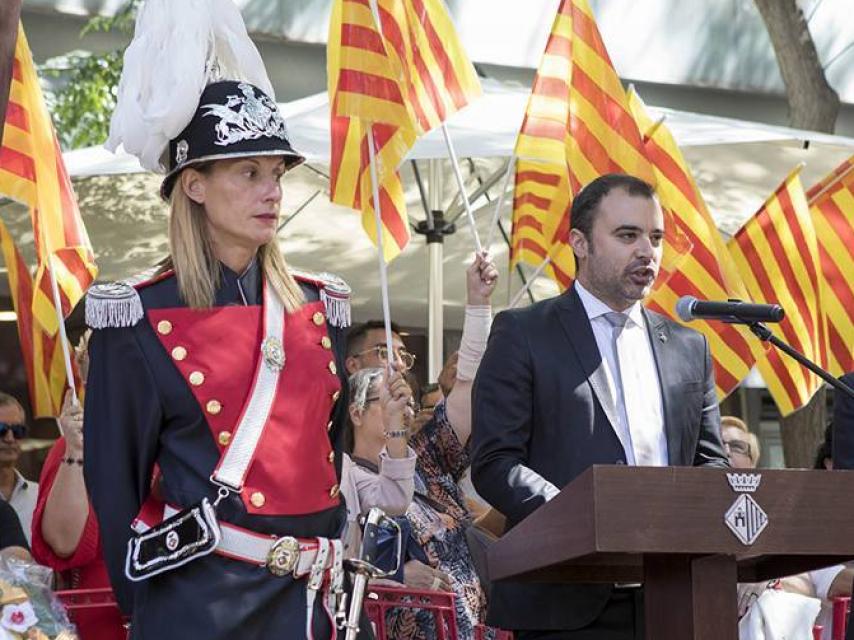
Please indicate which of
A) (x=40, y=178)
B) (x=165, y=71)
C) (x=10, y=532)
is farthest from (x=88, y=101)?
(x=165, y=71)

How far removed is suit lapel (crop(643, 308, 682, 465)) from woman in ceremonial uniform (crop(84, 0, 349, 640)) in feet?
3.92

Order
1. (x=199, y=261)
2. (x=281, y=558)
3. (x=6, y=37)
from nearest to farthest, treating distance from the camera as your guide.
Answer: (x=6, y=37) → (x=281, y=558) → (x=199, y=261)

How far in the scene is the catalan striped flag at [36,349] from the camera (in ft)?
27.8

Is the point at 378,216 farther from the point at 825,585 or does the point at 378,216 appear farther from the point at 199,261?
the point at 825,585

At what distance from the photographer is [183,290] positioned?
14.0 ft

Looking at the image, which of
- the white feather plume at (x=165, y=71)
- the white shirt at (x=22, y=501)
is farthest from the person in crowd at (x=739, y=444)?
the white feather plume at (x=165, y=71)

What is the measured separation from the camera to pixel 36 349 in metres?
8.52

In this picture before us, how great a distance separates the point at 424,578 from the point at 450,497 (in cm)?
46

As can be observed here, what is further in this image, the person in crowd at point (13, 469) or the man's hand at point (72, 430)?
the person in crowd at point (13, 469)

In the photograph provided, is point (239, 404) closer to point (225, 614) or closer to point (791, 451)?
point (225, 614)

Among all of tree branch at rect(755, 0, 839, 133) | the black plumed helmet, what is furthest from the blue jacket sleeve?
tree branch at rect(755, 0, 839, 133)

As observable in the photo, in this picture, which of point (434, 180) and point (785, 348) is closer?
point (785, 348)

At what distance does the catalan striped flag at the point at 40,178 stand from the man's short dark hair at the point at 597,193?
9.27 ft

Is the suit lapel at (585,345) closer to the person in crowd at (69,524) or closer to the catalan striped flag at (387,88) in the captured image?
the person in crowd at (69,524)
